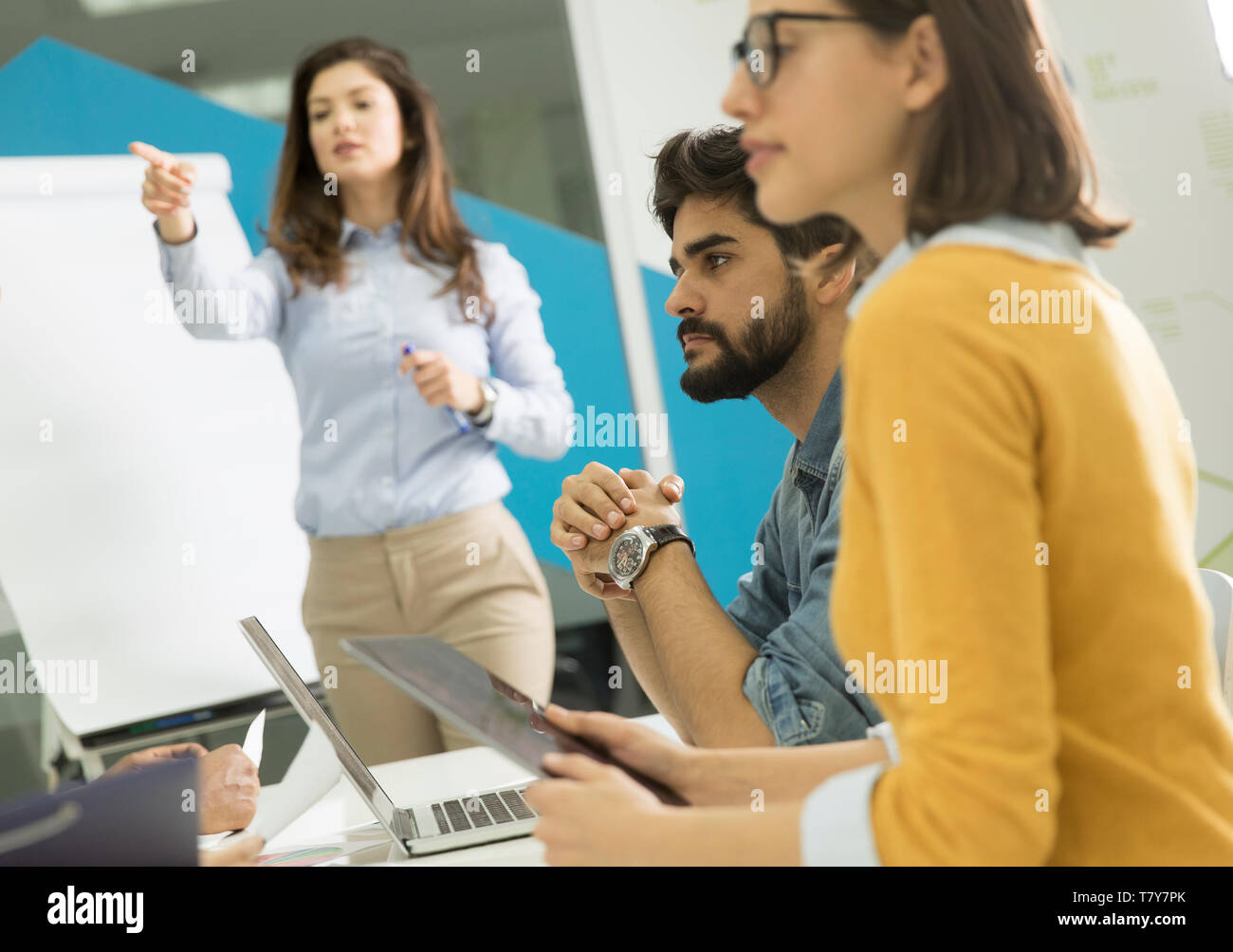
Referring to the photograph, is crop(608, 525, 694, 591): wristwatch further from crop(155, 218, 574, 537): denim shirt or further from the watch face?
crop(155, 218, 574, 537): denim shirt

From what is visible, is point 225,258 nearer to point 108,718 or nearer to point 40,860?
point 108,718

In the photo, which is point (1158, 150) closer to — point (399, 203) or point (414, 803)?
point (399, 203)

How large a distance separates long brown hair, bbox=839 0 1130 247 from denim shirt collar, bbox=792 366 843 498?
572 millimetres

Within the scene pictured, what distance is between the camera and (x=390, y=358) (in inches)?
92.8

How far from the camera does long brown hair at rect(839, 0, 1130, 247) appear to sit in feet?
2.03

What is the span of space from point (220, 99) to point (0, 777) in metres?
1.86

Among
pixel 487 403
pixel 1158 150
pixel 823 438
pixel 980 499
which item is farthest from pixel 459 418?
pixel 1158 150

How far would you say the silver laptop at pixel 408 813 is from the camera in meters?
0.99

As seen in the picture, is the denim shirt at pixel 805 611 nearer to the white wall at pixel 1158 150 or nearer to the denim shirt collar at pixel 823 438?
the denim shirt collar at pixel 823 438

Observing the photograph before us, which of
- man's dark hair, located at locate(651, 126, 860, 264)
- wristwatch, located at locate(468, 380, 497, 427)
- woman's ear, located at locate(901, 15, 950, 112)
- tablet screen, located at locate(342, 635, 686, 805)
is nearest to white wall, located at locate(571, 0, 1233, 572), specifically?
wristwatch, located at locate(468, 380, 497, 427)

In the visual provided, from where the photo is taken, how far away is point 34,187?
270 centimetres

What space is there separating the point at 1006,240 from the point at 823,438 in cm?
63

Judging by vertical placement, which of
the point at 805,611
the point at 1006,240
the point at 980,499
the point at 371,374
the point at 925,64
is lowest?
the point at 805,611

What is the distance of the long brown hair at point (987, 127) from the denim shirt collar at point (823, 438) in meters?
0.57
